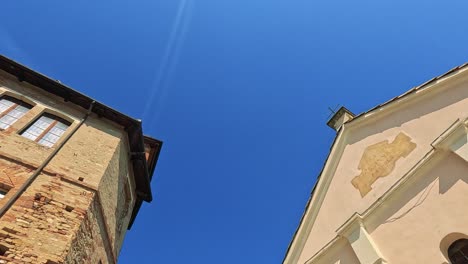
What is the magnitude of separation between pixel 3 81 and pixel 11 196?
241 inches

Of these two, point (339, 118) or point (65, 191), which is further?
point (339, 118)

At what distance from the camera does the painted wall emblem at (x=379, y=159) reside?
29.8 ft

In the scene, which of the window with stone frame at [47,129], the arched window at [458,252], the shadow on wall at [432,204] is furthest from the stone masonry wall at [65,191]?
the arched window at [458,252]

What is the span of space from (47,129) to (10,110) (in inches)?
57.4

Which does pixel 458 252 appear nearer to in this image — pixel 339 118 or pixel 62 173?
pixel 339 118

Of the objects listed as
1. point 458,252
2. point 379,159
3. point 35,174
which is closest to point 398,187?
point 379,159

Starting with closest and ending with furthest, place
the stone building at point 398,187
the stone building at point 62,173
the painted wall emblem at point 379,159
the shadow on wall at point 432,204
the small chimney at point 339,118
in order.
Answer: the shadow on wall at point 432,204
the stone building at point 398,187
the stone building at point 62,173
the painted wall emblem at point 379,159
the small chimney at point 339,118

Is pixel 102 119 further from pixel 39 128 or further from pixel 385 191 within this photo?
pixel 385 191

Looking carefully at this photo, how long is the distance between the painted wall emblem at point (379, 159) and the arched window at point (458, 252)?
2380 millimetres

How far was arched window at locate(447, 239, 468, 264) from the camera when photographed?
7.02m

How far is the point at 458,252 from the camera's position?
7113mm

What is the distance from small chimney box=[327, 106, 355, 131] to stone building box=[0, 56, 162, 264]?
7.70 m

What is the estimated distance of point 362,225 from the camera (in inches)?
344

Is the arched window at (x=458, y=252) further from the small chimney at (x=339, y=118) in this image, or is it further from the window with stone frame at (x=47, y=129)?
the window with stone frame at (x=47, y=129)
